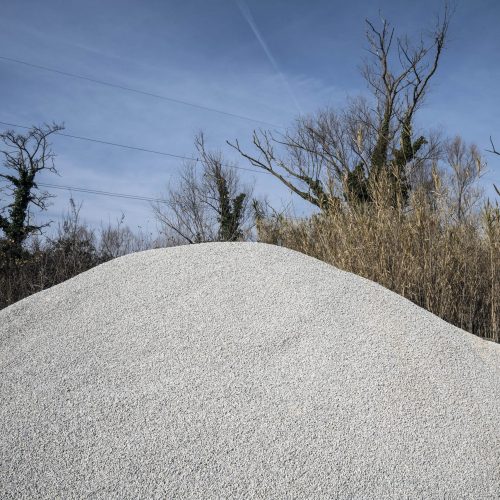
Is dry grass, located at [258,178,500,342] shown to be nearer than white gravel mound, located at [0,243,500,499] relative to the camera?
No

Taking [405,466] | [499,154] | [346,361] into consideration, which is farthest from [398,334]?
[499,154]

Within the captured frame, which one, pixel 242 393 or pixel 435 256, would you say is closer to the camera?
pixel 242 393

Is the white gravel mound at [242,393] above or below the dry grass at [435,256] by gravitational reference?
below

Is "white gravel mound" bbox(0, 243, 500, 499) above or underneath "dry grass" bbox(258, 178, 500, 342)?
underneath

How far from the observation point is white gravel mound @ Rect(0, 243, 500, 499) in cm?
147

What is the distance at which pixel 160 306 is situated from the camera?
7.48 ft

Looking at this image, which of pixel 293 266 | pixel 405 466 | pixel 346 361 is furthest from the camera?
pixel 293 266

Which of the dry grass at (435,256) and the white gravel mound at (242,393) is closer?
the white gravel mound at (242,393)

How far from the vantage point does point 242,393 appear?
1.74 metres

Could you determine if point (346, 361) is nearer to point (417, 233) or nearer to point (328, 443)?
point (328, 443)

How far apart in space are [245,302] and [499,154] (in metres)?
2.56

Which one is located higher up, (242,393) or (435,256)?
(435,256)

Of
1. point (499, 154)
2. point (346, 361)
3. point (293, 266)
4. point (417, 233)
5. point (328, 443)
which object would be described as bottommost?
point (328, 443)

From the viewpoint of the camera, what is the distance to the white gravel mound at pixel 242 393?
4.83ft
